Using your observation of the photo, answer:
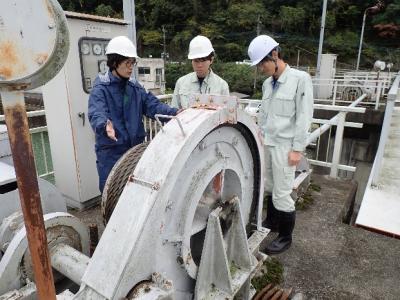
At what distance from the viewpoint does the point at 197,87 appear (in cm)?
346

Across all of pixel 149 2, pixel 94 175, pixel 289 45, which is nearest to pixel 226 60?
pixel 289 45

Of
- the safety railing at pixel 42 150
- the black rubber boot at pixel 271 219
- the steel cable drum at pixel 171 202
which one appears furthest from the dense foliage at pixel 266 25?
the steel cable drum at pixel 171 202

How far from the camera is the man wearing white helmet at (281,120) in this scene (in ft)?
8.89

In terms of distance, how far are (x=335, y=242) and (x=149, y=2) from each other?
5347 cm

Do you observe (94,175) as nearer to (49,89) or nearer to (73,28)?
(49,89)

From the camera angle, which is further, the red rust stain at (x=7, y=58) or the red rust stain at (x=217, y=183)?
the red rust stain at (x=217, y=183)

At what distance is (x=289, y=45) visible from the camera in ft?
142

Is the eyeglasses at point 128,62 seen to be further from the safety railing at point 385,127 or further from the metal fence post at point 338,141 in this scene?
the safety railing at point 385,127

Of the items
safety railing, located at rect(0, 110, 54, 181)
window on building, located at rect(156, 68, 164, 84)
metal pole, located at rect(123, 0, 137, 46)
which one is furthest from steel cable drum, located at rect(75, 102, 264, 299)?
window on building, located at rect(156, 68, 164, 84)

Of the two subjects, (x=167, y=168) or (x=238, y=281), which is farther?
(x=238, y=281)

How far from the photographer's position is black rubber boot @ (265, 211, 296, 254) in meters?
3.06

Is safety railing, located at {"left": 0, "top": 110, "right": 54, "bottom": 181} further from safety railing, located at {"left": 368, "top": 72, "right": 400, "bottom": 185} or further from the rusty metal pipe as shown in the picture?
safety railing, located at {"left": 368, "top": 72, "right": 400, "bottom": 185}

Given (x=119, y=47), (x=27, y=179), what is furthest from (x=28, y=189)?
(x=119, y=47)

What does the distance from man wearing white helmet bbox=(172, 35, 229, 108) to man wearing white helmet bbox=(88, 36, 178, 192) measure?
62 centimetres
